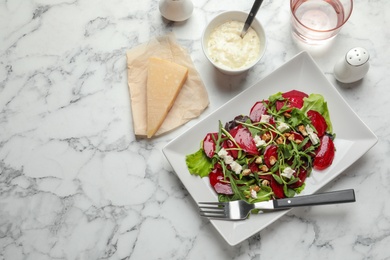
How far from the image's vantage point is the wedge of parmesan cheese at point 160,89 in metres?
1.42

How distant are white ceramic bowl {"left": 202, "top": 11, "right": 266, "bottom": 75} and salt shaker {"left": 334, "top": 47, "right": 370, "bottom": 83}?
0.21 metres

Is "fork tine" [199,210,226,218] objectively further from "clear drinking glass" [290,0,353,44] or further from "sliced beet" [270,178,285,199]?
"clear drinking glass" [290,0,353,44]

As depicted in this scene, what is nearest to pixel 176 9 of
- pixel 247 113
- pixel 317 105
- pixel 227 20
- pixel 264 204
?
pixel 227 20

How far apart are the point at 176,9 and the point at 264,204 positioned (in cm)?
56

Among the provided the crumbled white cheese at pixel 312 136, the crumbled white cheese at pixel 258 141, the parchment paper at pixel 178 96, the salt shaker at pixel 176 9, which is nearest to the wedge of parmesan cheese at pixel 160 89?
the parchment paper at pixel 178 96

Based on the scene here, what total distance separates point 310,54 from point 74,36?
2.15 feet

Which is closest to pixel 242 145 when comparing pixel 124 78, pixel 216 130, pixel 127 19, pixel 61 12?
pixel 216 130

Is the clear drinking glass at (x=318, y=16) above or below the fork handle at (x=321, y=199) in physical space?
above

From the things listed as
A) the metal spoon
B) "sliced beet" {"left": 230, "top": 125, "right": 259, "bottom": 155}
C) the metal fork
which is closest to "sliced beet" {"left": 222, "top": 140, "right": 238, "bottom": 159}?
"sliced beet" {"left": 230, "top": 125, "right": 259, "bottom": 155}

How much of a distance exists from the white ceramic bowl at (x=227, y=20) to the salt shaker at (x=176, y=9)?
0.30 feet

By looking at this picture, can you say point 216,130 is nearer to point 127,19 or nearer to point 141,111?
point 141,111

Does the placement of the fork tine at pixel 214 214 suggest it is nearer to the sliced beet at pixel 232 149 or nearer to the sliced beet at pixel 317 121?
the sliced beet at pixel 232 149

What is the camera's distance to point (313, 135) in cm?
135

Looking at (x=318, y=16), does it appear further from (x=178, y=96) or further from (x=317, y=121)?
(x=178, y=96)
